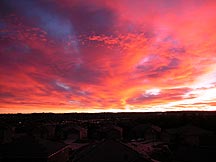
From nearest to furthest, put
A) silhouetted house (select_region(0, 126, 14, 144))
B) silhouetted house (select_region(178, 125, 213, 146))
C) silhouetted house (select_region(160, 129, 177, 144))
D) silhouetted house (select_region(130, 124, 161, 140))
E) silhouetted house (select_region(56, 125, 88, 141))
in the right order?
silhouetted house (select_region(178, 125, 213, 146))
silhouetted house (select_region(0, 126, 14, 144))
silhouetted house (select_region(160, 129, 177, 144))
silhouetted house (select_region(130, 124, 161, 140))
silhouetted house (select_region(56, 125, 88, 141))

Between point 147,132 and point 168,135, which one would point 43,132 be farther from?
point 168,135

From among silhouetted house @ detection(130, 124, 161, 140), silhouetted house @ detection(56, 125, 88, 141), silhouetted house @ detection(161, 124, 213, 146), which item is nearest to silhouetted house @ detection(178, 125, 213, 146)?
silhouetted house @ detection(161, 124, 213, 146)

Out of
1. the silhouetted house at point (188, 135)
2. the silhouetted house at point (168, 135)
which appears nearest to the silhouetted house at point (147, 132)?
the silhouetted house at point (168, 135)

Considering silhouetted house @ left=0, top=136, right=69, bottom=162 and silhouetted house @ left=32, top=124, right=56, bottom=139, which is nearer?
silhouetted house @ left=0, top=136, right=69, bottom=162

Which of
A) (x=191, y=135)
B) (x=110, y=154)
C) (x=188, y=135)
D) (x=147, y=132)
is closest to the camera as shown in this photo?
(x=110, y=154)

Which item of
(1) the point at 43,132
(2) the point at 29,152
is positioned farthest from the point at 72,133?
(2) the point at 29,152

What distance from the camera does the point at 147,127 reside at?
91.7 m

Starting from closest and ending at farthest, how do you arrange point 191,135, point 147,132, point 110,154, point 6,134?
1. point 110,154
2. point 191,135
3. point 6,134
4. point 147,132

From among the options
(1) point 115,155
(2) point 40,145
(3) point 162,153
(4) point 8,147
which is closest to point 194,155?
(1) point 115,155

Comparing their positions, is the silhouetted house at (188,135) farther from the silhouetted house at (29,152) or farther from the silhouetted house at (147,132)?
the silhouetted house at (29,152)

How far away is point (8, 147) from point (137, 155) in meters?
17.6

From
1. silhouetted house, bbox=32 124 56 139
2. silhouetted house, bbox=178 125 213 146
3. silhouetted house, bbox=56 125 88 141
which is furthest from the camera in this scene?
silhouetted house, bbox=56 125 88 141

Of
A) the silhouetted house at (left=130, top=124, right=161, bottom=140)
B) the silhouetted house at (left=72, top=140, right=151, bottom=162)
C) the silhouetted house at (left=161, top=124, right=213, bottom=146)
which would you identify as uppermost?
the silhouetted house at (left=130, top=124, right=161, bottom=140)

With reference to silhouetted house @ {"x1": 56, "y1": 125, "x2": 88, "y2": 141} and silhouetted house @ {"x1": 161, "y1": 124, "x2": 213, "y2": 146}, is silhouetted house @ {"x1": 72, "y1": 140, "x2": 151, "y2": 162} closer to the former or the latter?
silhouetted house @ {"x1": 161, "y1": 124, "x2": 213, "y2": 146}
